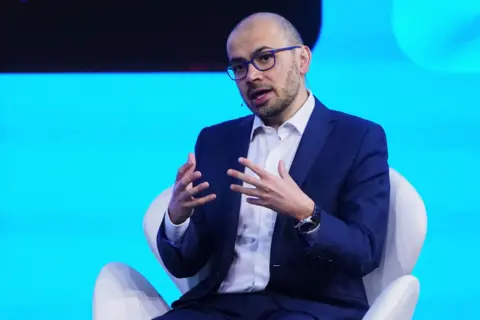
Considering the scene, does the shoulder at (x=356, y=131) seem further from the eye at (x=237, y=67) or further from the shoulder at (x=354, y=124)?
the eye at (x=237, y=67)

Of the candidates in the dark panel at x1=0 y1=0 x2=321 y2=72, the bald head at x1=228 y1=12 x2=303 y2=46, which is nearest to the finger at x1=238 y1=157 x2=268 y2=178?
the bald head at x1=228 y1=12 x2=303 y2=46

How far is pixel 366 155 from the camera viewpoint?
2193 millimetres

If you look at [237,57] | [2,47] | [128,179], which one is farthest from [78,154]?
[237,57]

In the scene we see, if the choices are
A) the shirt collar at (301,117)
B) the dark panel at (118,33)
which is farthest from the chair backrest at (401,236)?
the dark panel at (118,33)

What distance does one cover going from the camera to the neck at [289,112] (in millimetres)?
2327

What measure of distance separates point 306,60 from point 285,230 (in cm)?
53

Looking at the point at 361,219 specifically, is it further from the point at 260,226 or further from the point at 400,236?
the point at 260,226

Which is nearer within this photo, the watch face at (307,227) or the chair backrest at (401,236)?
the watch face at (307,227)

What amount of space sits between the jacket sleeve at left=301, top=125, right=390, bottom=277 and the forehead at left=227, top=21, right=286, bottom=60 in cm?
37

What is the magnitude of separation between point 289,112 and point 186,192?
43 cm

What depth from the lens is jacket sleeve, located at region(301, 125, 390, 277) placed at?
1.99 m

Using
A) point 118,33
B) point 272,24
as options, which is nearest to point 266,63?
point 272,24

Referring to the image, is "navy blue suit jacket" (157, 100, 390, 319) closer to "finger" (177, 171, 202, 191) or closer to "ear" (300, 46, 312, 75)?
"ear" (300, 46, 312, 75)

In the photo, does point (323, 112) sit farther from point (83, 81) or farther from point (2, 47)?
point (2, 47)
